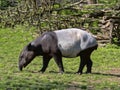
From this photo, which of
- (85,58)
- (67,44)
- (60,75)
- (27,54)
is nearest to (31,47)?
(27,54)

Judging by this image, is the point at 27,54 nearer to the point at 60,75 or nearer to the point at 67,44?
the point at 67,44

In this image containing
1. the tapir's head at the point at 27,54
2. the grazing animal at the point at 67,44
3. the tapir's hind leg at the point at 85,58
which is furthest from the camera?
the tapir's head at the point at 27,54

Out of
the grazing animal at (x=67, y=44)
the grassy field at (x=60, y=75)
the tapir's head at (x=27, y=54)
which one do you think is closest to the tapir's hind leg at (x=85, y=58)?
the grazing animal at (x=67, y=44)

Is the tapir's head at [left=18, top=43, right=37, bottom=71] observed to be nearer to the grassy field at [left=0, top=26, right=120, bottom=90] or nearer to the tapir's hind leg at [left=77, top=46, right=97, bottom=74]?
the grassy field at [left=0, top=26, right=120, bottom=90]

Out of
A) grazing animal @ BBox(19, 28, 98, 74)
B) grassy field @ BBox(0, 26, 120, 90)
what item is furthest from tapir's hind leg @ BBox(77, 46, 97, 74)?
grassy field @ BBox(0, 26, 120, 90)

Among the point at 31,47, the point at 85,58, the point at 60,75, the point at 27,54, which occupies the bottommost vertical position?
the point at 60,75

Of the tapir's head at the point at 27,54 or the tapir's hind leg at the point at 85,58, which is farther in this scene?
the tapir's head at the point at 27,54

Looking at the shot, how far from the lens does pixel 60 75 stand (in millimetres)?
11734

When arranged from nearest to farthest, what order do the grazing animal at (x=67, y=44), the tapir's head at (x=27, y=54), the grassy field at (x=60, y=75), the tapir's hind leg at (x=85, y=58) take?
the grassy field at (x=60, y=75) < the grazing animal at (x=67, y=44) < the tapir's hind leg at (x=85, y=58) < the tapir's head at (x=27, y=54)

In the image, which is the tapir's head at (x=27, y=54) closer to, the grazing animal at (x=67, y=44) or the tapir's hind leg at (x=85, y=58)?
the grazing animal at (x=67, y=44)

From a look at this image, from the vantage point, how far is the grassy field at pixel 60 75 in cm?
991

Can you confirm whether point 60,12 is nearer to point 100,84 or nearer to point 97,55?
point 97,55

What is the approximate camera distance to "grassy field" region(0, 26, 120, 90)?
9.91 metres

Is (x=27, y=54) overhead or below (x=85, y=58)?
overhead
